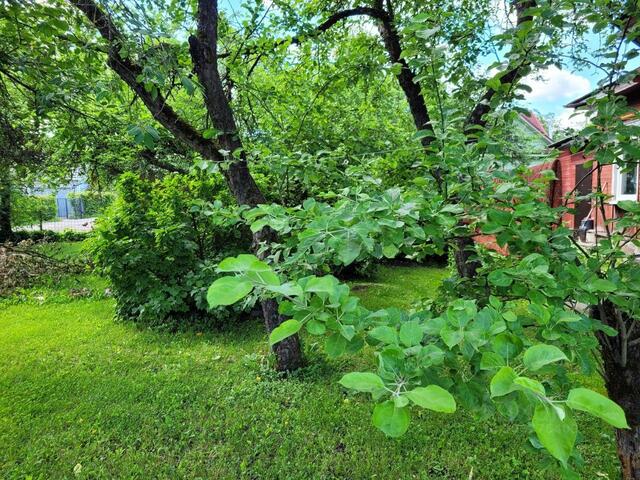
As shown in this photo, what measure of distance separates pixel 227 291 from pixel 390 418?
307 millimetres

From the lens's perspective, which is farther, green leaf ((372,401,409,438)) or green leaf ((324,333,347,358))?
green leaf ((324,333,347,358))

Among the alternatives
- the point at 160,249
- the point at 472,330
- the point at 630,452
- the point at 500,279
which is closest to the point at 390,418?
the point at 472,330

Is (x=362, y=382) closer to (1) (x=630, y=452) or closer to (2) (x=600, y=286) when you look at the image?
(2) (x=600, y=286)

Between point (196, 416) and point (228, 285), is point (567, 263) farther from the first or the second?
point (196, 416)

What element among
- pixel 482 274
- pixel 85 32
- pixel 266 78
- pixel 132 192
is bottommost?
pixel 482 274

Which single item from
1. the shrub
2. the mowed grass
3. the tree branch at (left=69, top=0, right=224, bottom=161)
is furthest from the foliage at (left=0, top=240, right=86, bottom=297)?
the shrub

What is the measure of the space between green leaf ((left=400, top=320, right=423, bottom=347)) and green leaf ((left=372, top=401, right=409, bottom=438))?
0.53ft

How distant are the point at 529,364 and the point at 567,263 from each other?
0.82m

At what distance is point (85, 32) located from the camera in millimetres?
3037

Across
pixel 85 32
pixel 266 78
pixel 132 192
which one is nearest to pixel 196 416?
pixel 85 32

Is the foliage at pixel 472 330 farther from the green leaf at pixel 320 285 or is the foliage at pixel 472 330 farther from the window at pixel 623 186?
the window at pixel 623 186

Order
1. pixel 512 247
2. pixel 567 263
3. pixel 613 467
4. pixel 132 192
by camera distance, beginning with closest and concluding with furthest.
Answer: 1. pixel 567 263
2. pixel 512 247
3. pixel 613 467
4. pixel 132 192

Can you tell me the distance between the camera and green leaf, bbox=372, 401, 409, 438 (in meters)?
0.57

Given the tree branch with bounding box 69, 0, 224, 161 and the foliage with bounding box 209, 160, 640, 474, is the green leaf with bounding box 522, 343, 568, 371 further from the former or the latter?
the tree branch with bounding box 69, 0, 224, 161
